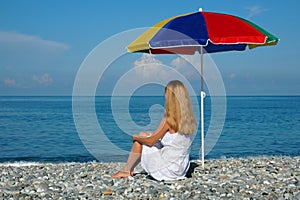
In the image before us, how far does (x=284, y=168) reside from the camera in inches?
307

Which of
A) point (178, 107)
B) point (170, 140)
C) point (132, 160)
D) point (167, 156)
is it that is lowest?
point (132, 160)

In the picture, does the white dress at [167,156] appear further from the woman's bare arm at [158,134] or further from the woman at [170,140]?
the woman's bare arm at [158,134]

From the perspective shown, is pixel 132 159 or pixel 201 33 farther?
pixel 132 159

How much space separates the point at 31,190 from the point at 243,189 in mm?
3042

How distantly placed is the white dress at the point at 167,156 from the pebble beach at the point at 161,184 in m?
0.15

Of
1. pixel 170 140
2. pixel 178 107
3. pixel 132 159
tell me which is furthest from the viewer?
pixel 132 159

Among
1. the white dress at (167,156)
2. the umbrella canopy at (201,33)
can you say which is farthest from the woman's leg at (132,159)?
the umbrella canopy at (201,33)

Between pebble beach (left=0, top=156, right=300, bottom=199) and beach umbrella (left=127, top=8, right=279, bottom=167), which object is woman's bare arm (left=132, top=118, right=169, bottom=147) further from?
A: beach umbrella (left=127, top=8, right=279, bottom=167)

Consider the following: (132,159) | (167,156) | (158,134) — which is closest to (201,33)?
(158,134)

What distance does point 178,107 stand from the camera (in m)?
6.25

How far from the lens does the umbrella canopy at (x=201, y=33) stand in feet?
20.9

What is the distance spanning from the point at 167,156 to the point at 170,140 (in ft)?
0.83

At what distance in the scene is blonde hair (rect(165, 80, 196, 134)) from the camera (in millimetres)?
6250

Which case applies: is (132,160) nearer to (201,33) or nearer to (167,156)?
(167,156)
